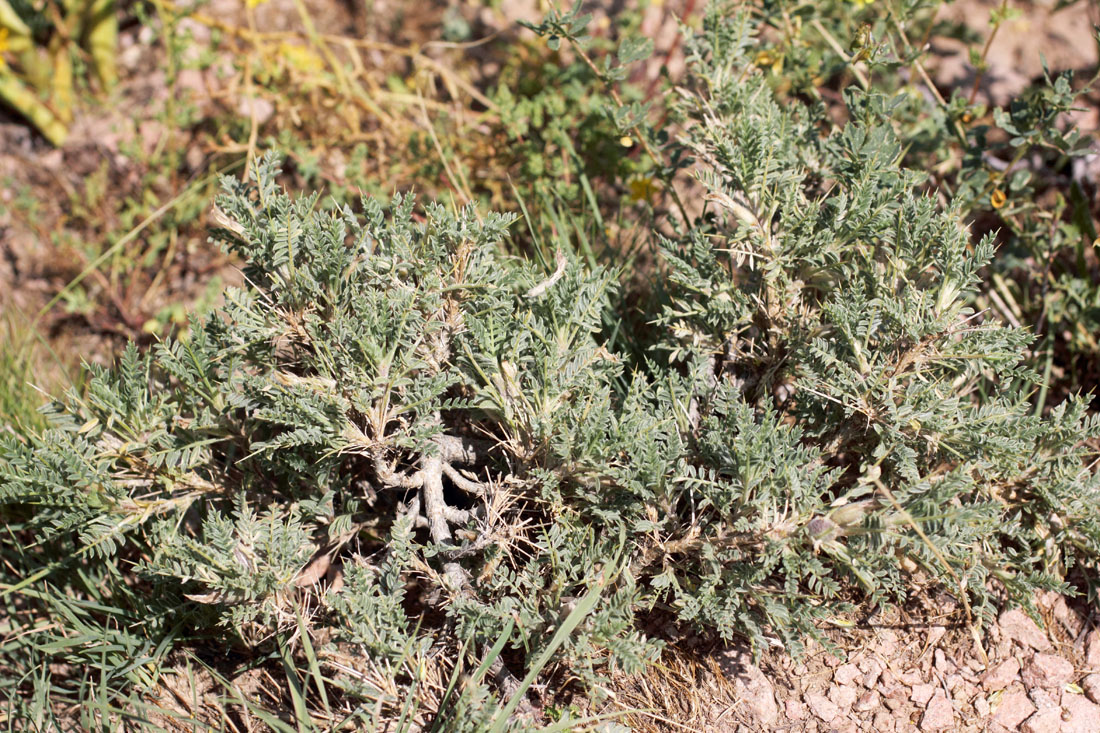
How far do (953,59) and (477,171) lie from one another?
214 centimetres

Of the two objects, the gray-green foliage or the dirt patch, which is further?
the dirt patch

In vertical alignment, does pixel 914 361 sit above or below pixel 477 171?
above

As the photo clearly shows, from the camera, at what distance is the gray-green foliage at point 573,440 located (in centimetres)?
176

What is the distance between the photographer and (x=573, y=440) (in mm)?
1816

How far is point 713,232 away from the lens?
2238 millimetres

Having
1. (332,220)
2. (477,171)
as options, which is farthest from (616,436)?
(477,171)

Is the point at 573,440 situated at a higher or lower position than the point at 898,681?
higher

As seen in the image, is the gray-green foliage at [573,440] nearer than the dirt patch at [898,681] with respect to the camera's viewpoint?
Yes

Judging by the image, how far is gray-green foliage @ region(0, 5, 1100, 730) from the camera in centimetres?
176

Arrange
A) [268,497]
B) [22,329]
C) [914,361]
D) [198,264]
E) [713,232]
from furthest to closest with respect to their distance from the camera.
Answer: [198,264], [22,329], [713,232], [268,497], [914,361]

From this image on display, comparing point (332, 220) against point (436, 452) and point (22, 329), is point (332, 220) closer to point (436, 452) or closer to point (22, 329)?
point (436, 452)

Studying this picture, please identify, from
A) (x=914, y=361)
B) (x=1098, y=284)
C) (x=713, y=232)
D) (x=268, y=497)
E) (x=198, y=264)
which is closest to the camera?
(x=914, y=361)

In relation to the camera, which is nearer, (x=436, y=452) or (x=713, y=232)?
(x=436, y=452)

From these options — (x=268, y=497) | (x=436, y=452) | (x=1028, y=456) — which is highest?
(x=1028, y=456)
